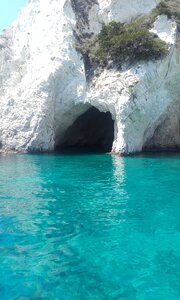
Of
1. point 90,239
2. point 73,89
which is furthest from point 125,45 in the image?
point 90,239

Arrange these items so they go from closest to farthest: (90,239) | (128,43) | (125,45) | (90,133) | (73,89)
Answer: (90,239) → (128,43) → (125,45) → (73,89) → (90,133)

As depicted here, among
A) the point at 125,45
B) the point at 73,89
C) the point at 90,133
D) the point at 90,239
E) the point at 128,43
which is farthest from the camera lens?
the point at 90,133

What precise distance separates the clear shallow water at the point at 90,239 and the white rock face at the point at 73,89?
42.3 ft

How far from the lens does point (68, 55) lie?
3338 centimetres

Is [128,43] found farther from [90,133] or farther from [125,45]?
[90,133]

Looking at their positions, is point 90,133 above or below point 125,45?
below

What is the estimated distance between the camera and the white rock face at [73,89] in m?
29.8

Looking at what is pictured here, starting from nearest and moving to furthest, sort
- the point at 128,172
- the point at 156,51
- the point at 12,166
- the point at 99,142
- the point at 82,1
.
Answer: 1. the point at 128,172
2. the point at 12,166
3. the point at 156,51
4. the point at 82,1
5. the point at 99,142

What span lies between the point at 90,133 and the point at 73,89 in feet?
36.4

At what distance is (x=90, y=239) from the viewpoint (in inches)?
366

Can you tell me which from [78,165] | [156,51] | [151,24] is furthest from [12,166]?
[151,24]

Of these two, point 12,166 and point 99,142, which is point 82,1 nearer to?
point 99,142

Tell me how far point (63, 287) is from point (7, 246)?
245cm

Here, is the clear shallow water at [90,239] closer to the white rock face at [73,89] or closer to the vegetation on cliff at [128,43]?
the white rock face at [73,89]
